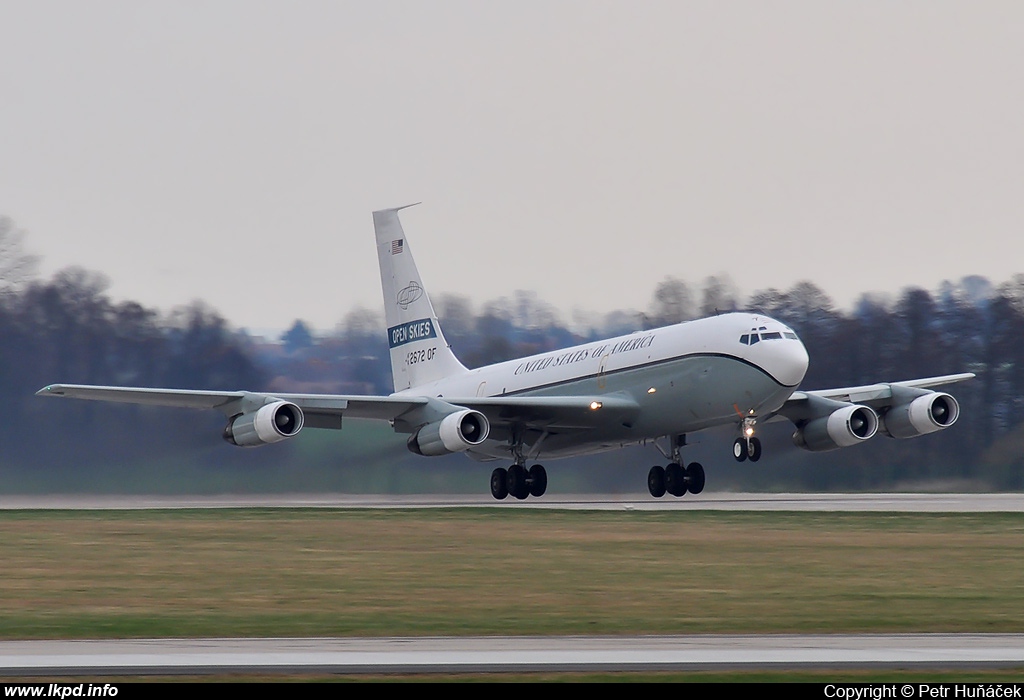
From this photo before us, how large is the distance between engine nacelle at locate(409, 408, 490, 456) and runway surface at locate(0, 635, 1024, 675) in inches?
940

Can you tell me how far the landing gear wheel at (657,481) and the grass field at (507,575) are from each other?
8.83 m

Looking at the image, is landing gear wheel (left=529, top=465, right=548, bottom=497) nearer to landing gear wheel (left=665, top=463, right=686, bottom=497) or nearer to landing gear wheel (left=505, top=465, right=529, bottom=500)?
landing gear wheel (left=505, top=465, right=529, bottom=500)

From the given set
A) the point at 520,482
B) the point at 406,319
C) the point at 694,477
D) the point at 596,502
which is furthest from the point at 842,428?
the point at 406,319

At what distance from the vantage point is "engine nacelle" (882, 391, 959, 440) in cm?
4212

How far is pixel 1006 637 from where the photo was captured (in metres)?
14.9

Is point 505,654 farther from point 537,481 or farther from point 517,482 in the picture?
point 537,481

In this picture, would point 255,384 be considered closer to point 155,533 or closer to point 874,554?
point 155,533

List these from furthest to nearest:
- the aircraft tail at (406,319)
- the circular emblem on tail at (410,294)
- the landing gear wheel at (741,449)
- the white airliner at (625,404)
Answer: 1. the circular emblem on tail at (410,294)
2. the aircraft tail at (406,319)
3. the white airliner at (625,404)
4. the landing gear wheel at (741,449)

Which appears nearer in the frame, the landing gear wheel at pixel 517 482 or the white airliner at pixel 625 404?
the white airliner at pixel 625 404

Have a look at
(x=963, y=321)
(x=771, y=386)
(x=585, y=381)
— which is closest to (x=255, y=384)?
(x=585, y=381)

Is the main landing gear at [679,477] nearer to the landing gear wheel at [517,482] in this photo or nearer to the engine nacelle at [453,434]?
the landing gear wheel at [517,482]

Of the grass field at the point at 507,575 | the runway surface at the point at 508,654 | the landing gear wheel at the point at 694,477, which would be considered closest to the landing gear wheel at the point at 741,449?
the grass field at the point at 507,575

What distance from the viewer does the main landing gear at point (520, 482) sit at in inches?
1700

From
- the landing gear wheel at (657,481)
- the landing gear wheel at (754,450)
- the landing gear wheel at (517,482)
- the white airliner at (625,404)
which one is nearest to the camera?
the landing gear wheel at (754,450)
